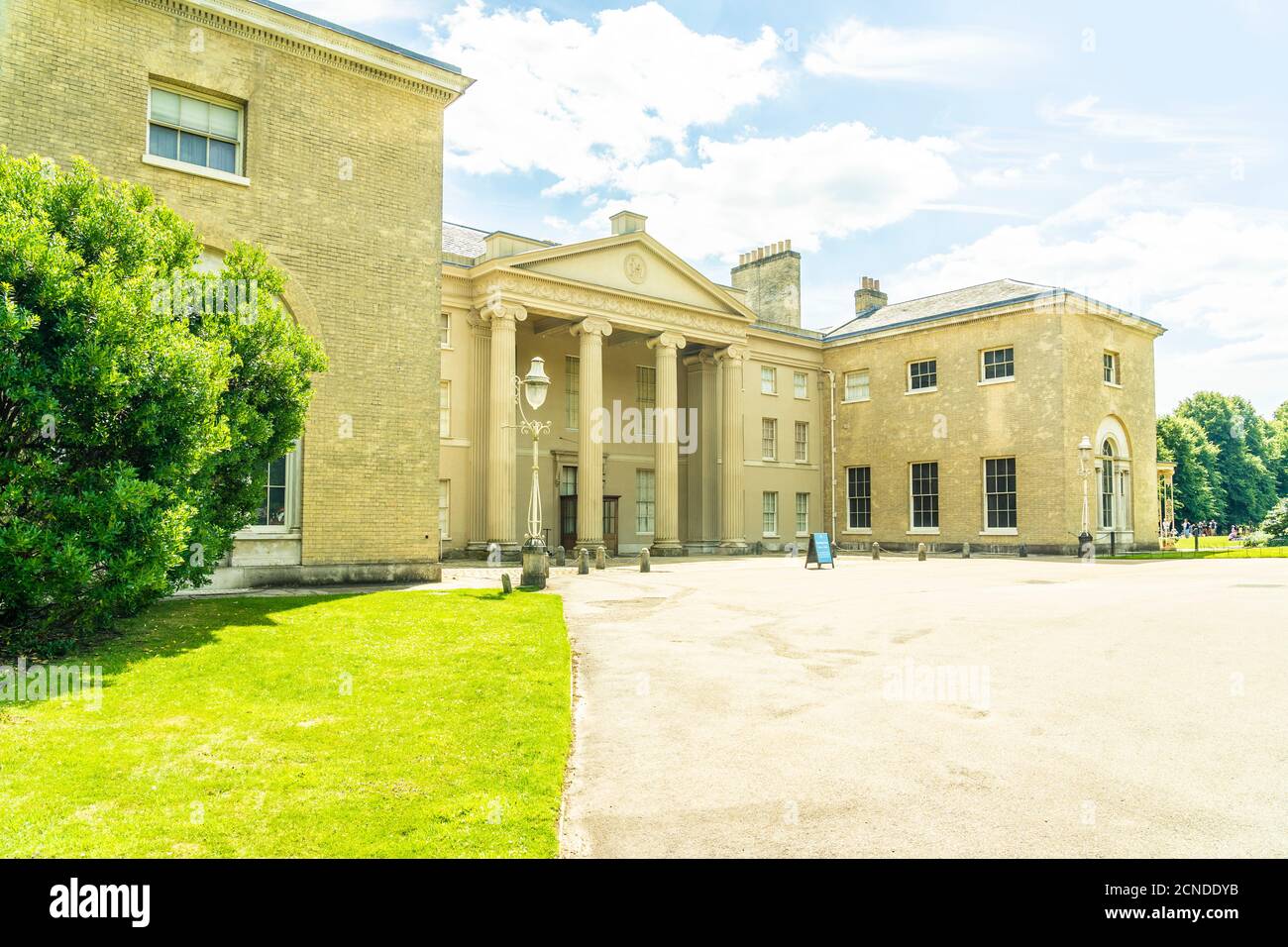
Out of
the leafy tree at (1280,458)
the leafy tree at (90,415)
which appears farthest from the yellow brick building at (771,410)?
the leafy tree at (1280,458)

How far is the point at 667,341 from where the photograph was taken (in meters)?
34.1

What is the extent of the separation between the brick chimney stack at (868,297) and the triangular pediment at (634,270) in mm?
12123

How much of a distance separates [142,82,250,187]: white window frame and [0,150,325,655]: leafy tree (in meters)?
4.36

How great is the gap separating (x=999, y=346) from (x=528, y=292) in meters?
19.6

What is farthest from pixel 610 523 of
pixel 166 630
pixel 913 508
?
pixel 166 630

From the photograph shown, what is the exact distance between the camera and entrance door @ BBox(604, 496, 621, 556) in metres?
35.4

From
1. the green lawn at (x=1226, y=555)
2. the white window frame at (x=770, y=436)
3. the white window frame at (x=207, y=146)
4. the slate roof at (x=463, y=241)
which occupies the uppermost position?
the slate roof at (x=463, y=241)

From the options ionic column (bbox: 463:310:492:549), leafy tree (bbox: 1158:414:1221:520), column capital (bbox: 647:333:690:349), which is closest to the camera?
ionic column (bbox: 463:310:492:549)

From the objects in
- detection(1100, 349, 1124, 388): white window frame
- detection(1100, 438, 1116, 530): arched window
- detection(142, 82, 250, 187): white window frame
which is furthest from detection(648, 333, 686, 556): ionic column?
detection(142, 82, 250, 187): white window frame

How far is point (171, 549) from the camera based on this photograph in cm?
902

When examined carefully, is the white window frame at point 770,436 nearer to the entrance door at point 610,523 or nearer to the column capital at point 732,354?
the column capital at point 732,354

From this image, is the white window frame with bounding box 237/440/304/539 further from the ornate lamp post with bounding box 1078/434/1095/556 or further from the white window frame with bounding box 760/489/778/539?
→ the white window frame with bounding box 760/489/778/539

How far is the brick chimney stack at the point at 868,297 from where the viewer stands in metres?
46.1

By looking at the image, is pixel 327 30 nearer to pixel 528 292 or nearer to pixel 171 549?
pixel 171 549
